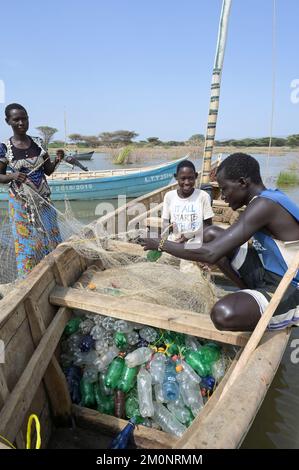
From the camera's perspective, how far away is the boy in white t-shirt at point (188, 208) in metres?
3.26

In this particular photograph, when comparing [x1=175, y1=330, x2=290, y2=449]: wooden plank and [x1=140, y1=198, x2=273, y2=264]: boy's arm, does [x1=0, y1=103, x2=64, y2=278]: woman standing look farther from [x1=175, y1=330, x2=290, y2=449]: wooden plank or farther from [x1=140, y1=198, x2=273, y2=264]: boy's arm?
[x1=175, y1=330, x2=290, y2=449]: wooden plank

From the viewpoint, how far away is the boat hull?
11234 millimetres

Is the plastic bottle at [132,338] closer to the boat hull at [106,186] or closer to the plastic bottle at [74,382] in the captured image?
the plastic bottle at [74,382]

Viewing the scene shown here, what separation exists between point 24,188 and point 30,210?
239 millimetres

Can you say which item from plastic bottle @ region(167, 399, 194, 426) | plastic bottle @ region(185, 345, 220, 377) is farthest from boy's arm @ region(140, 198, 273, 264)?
plastic bottle @ region(167, 399, 194, 426)

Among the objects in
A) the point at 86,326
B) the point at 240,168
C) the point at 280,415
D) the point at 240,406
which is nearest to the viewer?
the point at 240,406

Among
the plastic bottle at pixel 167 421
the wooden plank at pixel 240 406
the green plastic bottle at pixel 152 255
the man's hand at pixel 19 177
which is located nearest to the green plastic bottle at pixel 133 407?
the plastic bottle at pixel 167 421

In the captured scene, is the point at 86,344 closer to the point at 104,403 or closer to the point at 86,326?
the point at 86,326

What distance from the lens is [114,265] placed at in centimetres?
334

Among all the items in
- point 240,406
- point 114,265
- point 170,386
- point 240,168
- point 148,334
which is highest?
point 240,168

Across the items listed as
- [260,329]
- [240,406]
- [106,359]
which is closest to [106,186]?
[106,359]

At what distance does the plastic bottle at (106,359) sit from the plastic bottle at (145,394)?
26 centimetres

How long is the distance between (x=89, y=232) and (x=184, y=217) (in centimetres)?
96
